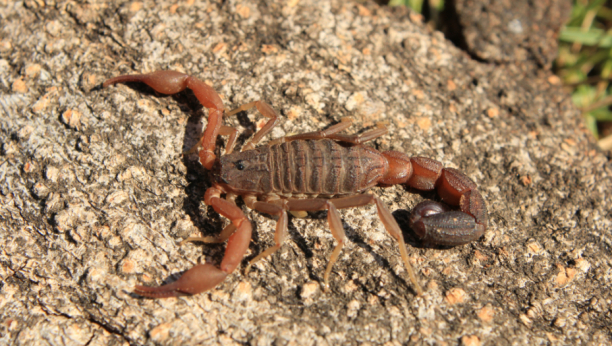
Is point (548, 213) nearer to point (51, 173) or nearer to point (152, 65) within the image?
point (152, 65)

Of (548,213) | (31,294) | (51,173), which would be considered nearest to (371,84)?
(548,213)

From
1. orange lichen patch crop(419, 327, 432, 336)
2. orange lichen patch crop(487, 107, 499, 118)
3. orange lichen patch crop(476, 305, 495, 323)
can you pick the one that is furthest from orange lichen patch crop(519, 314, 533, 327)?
orange lichen patch crop(487, 107, 499, 118)

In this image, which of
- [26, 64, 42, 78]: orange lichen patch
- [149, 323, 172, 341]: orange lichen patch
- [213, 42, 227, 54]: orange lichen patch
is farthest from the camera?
[213, 42, 227, 54]: orange lichen patch

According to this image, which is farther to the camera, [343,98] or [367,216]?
[343,98]

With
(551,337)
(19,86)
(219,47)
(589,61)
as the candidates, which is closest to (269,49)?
(219,47)

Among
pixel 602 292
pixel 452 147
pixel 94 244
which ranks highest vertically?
pixel 452 147

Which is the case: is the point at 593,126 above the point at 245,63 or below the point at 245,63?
below

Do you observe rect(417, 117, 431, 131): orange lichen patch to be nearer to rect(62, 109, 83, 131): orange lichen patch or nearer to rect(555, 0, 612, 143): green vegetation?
rect(555, 0, 612, 143): green vegetation
